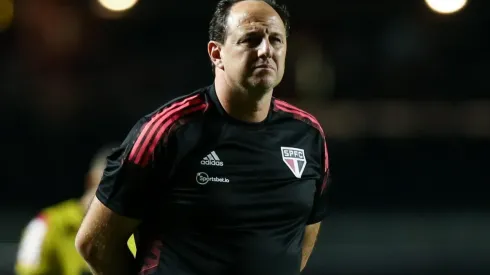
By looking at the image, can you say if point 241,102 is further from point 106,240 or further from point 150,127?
point 106,240

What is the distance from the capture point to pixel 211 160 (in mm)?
2438

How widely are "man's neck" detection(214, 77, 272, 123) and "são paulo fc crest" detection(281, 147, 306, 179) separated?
0.12m

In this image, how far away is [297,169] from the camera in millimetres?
2566

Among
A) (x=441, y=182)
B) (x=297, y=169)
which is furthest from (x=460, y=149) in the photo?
(x=297, y=169)

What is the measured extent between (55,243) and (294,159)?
2.10 metres

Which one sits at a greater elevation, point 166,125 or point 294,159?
point 166,125

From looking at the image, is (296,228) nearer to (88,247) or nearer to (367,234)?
(88,247)

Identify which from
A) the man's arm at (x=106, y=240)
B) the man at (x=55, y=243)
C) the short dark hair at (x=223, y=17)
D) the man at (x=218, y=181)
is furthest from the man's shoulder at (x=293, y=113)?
the man at (x=55, y=243)

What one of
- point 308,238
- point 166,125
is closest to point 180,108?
point 166,125

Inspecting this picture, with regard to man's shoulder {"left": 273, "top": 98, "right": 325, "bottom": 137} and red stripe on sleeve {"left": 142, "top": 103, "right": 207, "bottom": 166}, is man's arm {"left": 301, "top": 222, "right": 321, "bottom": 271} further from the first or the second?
red stripe on sleeve {"left": 142, "top": 103, "right": 207, "bottom": 166}

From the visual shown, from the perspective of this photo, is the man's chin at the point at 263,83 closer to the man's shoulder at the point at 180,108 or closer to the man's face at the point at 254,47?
the man's face at the point at 254,47

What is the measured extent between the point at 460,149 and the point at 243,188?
29.1 feet

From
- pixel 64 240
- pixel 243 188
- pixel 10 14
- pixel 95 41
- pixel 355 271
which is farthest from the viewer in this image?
pixel 95 41

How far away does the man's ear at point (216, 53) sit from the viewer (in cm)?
252
